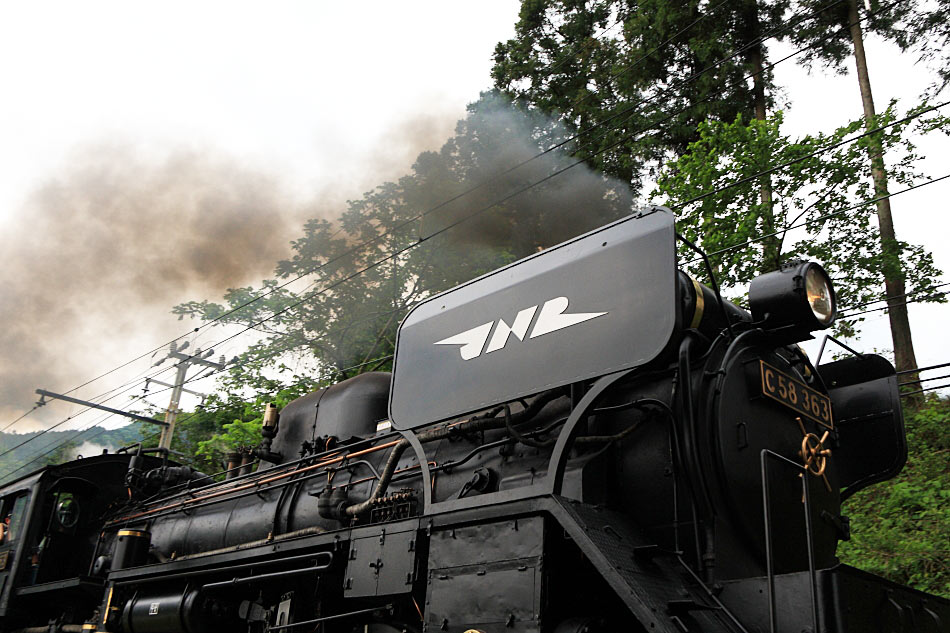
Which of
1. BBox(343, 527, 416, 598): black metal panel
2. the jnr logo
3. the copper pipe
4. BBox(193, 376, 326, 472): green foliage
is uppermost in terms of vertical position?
BBox(193, 376, 326, 472): green foliage

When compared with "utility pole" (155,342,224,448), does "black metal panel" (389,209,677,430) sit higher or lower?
lower

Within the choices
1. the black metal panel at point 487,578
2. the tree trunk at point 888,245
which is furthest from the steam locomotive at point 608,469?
the tree trunk at point 888,245

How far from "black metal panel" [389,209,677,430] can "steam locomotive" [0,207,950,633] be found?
1 cm

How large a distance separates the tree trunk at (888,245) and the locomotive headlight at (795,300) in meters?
7.87

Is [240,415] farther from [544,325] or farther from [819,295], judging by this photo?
[819,295]

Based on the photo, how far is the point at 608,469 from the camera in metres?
3.76

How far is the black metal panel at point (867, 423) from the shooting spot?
4418mm

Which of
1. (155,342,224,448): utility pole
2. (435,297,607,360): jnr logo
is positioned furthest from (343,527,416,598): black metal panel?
(155,342,224,448): utility pole

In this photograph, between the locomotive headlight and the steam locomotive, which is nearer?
the steam locomotive

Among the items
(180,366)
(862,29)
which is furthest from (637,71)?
(180,366)

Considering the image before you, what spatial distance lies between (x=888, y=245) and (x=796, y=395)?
29.8 feet

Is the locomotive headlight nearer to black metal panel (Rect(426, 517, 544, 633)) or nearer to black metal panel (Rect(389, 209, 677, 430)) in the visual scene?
black metal panel (Rect(389, 209, 677, 430))

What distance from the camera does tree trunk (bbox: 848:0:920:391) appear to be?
37.6ft

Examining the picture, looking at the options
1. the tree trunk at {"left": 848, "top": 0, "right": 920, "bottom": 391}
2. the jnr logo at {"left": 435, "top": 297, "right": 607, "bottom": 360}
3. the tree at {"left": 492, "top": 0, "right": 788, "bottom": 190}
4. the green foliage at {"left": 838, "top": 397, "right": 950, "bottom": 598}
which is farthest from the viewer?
the tree at {"left": 492, "top": 0, "right": 788, "bottom": 190}
